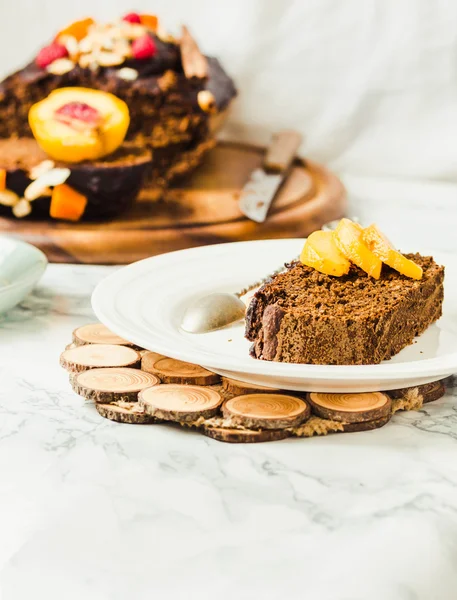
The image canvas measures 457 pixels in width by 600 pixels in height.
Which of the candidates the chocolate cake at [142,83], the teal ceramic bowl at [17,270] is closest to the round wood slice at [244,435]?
the teal ceramic bowl at [17,270]

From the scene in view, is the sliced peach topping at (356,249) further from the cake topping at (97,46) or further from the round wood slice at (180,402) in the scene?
the cake topping at (97,46)

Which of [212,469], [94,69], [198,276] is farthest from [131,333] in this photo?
[94,69]

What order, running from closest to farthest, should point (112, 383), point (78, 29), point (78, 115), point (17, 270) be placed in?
point (112, 383) < point (17, 270) < point (78, 115) < point (78, 29)

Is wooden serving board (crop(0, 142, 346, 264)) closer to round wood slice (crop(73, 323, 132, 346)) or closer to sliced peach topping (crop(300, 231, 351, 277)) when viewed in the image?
round wood slice (crop(73, 323, 132, 346))

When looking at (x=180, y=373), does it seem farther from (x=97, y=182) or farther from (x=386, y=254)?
(x=97, y=182)

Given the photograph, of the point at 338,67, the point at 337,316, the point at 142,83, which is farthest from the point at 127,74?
the point at 337,316

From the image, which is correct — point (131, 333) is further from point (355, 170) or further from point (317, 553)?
point (355, 170)
